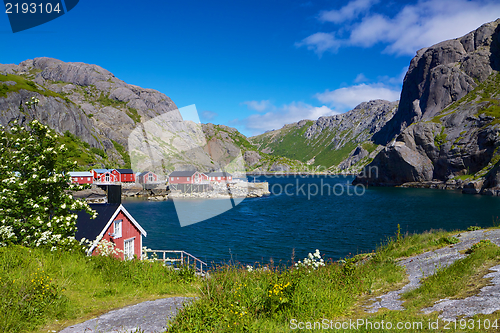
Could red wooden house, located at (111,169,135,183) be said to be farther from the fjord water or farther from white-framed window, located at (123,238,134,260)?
white-framed window, located at (123,238,134,260)

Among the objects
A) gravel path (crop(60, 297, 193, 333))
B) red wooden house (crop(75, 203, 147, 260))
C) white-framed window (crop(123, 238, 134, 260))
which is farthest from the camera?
white-framed window (crop(123, 238, 134, 260))

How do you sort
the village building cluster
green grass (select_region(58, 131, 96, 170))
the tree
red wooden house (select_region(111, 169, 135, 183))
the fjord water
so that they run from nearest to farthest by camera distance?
the tree
the fjord water
the village building cluster
green grass (select_region(58, 131, 96, 170))
red wooden house (select_region(111, 169, 135, 183))

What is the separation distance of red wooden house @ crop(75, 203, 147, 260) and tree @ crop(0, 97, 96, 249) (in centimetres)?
644

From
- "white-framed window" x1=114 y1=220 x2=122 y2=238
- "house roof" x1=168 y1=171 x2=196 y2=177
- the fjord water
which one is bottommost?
the fjord water

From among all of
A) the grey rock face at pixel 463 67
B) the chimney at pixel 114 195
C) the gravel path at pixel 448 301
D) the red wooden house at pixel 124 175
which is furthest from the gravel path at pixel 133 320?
the grey rock face at pixel 463 67

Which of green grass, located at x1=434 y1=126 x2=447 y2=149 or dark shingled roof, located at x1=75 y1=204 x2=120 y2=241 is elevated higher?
green grass, located at x1=434 y1=126 x2=447 y2=149

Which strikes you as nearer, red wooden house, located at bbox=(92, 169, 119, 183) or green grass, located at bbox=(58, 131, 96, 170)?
red wooden house, located at bbox=(92, 169, 119, 183)

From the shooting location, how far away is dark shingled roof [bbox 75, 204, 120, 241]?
2020cm

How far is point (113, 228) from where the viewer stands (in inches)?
893

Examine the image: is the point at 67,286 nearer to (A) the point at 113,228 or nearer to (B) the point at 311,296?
(B) the point at 311,296

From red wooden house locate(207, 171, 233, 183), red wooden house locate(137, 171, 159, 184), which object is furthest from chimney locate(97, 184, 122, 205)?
red wooden house locate(207, 171, 233, 183)

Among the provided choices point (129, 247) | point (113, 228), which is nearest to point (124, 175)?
point (129, 247)

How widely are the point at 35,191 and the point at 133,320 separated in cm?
1028

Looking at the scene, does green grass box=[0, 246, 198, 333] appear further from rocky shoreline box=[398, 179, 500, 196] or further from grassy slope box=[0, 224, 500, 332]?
rocky shoreline box=[398, 179, 500, 196]
